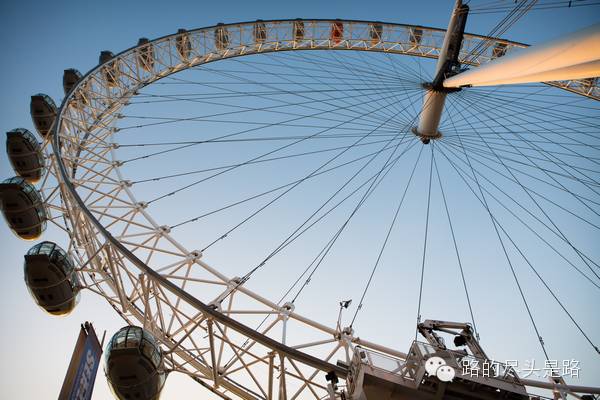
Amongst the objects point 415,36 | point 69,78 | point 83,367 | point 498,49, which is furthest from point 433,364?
point 498,49

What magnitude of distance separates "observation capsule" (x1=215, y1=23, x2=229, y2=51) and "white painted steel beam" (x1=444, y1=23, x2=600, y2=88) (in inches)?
792

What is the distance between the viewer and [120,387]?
9.21 metres

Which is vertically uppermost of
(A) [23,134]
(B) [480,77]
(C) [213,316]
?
(A) [23,134]

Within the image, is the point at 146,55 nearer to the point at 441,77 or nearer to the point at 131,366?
the point at 441,77

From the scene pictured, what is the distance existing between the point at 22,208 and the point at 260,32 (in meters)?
17.9

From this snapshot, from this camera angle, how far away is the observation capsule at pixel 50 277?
12.2 m

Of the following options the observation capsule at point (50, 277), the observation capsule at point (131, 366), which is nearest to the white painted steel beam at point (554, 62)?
the observation capsule at point (131, 366)

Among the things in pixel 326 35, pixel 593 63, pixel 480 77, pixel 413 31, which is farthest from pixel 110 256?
pixel 413 31

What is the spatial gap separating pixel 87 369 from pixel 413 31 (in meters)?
26.1

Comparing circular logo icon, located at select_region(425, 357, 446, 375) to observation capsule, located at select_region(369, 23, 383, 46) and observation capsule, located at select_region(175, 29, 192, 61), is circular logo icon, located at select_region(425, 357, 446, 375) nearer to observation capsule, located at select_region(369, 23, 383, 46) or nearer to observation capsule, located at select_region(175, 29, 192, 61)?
observation capsule, located at select_region(175, 29, 192, 61)

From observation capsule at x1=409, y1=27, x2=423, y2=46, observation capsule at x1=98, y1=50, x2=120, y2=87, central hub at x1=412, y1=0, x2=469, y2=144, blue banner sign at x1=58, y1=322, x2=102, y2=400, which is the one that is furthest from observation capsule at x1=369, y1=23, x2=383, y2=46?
blue banner sign at x1=58, y1=322, x2=102, y2=400

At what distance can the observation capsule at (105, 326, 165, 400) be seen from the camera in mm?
9164

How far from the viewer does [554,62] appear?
6266 millimetres

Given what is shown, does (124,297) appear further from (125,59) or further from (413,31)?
(413,31)
